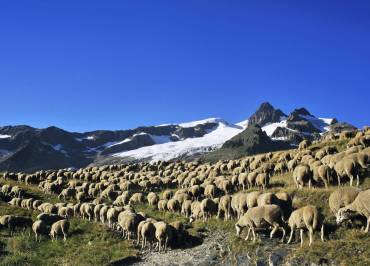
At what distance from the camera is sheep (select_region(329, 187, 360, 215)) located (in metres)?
28.5

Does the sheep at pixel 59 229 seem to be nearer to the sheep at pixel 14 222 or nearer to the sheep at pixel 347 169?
the sheep at pixel 14 222

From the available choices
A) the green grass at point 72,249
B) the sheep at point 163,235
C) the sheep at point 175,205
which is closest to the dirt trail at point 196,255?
the sheep at point 163,235

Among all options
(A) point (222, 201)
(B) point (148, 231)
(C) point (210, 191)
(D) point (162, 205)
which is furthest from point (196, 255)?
(D) point (162, 205)

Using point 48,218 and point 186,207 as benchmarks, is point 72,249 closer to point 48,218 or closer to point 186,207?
point 48,218

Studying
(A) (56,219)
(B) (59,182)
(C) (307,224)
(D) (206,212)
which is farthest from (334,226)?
(B) (59,182)

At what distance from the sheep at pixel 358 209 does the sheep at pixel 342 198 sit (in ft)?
3.61

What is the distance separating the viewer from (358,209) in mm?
26797

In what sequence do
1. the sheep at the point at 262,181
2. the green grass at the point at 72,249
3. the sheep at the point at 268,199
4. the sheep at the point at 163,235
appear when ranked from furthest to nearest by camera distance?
the sheep at the point at 262,181 → the green grass at the point at 72,249 → the sheep at the point at 163,235 → the sheep at the point at 268,199

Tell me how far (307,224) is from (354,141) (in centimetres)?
2937

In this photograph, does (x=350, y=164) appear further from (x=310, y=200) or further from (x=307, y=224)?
(x=307, y=224)

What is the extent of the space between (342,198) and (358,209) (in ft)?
6.66

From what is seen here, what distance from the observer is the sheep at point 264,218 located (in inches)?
1145

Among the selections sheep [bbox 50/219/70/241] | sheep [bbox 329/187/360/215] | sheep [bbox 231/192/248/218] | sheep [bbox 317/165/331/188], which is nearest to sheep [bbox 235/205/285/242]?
sheep [bbox 329/187/360/215]

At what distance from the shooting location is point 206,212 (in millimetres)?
39312
